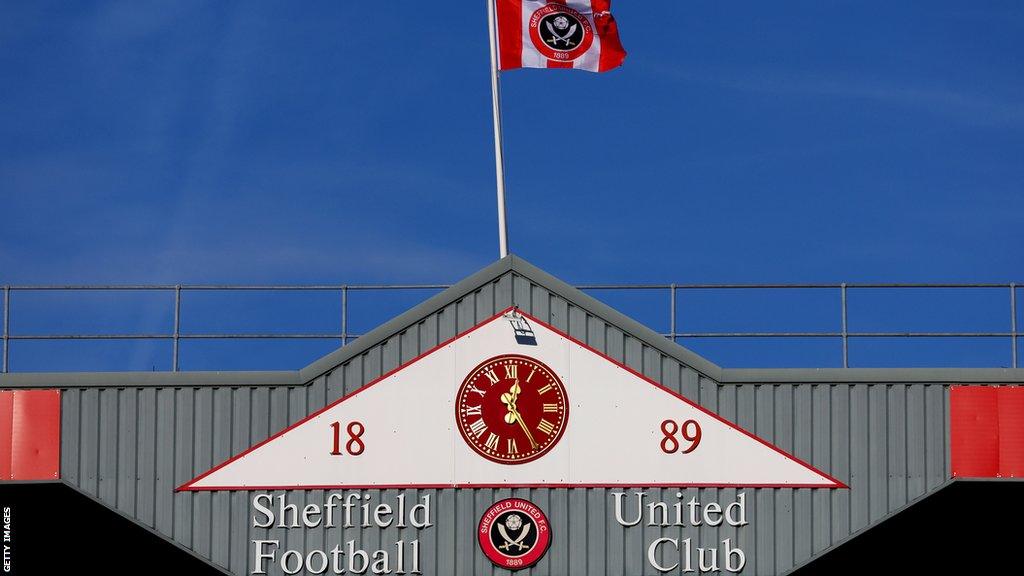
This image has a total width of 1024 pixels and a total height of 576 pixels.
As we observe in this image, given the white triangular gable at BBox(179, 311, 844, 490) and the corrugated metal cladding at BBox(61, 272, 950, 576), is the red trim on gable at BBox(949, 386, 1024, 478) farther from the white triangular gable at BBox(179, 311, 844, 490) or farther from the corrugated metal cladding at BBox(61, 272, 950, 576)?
the white triangular gable at BBox(179, 311, 844, 490)

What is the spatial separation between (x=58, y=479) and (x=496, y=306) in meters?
9.35

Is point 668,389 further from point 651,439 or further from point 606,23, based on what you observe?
point 606,23

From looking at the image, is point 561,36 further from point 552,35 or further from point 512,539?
point 512,539

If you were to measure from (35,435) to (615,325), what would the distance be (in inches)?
463

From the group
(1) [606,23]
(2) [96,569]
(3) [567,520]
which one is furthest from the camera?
(2) [96,569]

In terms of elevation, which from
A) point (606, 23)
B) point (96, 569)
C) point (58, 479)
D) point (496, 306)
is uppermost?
point (606, 23)

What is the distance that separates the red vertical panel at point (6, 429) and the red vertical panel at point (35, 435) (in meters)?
0.06

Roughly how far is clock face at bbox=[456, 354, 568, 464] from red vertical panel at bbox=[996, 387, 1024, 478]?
8.60m

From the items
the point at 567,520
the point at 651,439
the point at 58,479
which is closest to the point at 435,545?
the point at 567,520

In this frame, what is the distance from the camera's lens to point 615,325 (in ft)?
107

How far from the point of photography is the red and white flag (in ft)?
116

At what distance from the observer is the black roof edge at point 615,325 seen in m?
32.6

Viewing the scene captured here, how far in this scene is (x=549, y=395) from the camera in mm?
32500

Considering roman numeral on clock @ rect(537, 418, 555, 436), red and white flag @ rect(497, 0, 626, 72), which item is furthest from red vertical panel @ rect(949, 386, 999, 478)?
red and white flag @ rect(497, 0, 626, 72)
